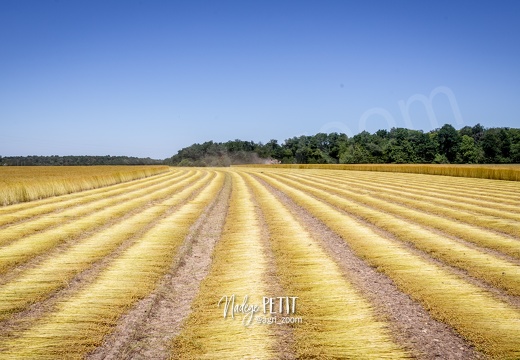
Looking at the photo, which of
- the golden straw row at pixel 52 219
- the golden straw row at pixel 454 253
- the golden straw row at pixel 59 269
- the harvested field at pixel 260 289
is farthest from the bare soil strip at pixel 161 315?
the golden straw row at pixel 454 253

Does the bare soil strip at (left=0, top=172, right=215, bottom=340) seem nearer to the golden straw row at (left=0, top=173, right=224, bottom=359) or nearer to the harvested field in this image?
the harvested field

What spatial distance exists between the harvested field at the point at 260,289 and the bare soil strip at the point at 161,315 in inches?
1.2

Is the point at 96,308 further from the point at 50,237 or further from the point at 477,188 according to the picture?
the point at 477,188

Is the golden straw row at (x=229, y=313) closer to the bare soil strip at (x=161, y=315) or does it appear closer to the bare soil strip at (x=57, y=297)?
the bare soil strip at (x=161, y=315)

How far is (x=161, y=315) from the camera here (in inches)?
255

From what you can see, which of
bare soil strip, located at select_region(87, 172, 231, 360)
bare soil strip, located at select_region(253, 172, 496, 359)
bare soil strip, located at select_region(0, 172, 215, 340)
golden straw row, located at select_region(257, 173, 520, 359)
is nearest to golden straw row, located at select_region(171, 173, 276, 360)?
bare soil strip, located at select_region(87, 172, 231, 360)

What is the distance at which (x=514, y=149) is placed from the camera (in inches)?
4087

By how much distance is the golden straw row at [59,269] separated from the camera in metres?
7.07

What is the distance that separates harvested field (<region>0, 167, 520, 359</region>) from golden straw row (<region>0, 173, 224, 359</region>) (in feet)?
0.09

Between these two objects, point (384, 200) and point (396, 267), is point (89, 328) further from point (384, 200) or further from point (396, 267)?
point (384, 200)

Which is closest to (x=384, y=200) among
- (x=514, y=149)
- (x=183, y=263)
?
(x=183, y=263)

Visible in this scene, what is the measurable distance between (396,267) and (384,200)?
14639 millimetres

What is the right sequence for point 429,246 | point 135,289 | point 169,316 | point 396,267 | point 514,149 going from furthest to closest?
1. point 514,149
2. point 429,246
3. point 396,267
4. point 135,289
5. point 169,316

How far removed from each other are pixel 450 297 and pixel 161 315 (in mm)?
5013
